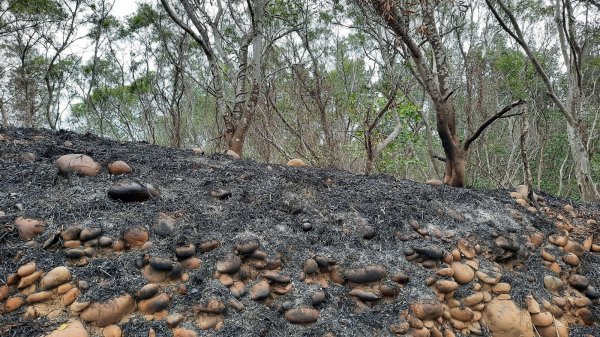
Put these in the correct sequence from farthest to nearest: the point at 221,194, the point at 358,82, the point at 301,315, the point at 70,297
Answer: the point at 358,82 < the point at 221,194 < the point at 301,315 < the point at 70,297

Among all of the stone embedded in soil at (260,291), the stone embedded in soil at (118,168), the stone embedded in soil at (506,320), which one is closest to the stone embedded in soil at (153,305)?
the stone embedded in soil at (260,291)

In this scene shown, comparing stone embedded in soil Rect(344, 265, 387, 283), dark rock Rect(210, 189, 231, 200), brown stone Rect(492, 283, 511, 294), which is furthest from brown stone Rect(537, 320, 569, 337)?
dark rock Rect(210, 189, 231, 200)

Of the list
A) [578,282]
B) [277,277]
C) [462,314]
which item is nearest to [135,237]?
[277,277]

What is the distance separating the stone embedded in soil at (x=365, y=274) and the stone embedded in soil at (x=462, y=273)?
1.52ft

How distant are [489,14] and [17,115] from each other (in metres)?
15.7

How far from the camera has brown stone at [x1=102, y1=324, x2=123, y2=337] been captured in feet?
4.70

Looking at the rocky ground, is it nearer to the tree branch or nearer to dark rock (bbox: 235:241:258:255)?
dark rock (bbox: 235:241:258:255)

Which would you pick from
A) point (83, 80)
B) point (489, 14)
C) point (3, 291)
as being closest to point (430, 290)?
point (3, 291)

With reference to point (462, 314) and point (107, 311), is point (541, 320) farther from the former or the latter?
point (107, 311)

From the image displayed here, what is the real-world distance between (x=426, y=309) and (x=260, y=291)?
0.84 m

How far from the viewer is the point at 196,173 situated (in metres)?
2.68

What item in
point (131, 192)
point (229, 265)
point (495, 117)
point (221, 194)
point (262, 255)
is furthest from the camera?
point (495, 117)

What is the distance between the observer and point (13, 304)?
146 centimetres

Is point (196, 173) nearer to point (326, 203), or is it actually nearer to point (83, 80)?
point (326, 203)
